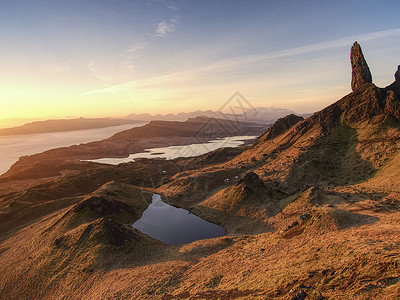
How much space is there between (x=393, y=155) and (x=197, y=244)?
158ft

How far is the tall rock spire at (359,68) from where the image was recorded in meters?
71.6

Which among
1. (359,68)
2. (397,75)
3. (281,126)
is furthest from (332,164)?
(281,126)

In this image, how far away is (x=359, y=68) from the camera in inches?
2840

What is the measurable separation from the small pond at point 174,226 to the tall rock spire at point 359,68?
68945 millimetres

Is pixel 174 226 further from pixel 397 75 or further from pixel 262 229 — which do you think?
pixel 397 75

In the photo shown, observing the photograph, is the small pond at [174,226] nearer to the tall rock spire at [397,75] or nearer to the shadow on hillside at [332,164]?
the shadow on hillside at [332,164]

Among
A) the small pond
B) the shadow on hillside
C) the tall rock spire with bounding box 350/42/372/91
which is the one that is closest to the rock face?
the tall rock spire with bounding box 350/42/372/91

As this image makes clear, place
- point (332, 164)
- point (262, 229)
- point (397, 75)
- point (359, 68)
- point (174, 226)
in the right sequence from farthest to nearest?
point (359, 68), point (397, 75), point (332, 164), point (174, 226), point (262, 229)

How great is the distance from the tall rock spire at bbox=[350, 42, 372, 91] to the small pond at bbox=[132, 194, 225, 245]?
68.9 m

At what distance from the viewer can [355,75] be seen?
7356cm

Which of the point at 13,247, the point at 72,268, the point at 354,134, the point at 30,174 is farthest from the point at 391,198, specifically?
the point at 30,174

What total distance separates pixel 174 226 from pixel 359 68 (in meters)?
77.0

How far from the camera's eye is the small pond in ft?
130

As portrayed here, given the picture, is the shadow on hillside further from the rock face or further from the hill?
the rock face
